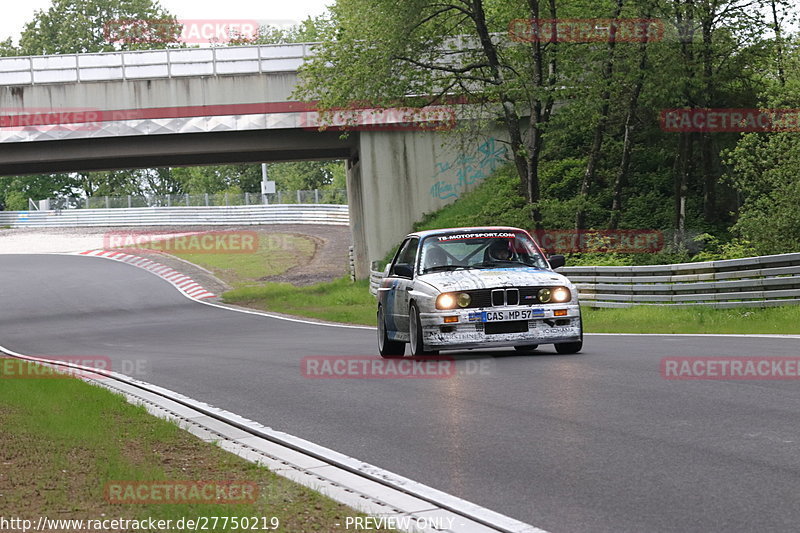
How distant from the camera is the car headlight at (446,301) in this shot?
13641 mm

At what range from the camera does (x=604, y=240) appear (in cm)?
3528

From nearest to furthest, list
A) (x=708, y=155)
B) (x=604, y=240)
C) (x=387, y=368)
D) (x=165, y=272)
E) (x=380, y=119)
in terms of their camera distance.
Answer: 1. (x=387, y=368)
2. (x=604, y=240)
3. (x=708, y=155)
4. (x=380, y=119)
5. (x=165, y=272)

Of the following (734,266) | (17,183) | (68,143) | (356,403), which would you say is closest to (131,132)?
(68,143)

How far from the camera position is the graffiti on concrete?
42812mm

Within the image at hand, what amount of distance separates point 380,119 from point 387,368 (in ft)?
90.6

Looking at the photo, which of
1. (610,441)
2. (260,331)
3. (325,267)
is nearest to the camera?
(610,441)

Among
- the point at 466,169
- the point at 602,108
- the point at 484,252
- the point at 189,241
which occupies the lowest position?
the point at 189,241

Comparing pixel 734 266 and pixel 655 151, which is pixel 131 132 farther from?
pixel 734 266

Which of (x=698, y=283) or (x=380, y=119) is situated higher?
(x=380, y=119)

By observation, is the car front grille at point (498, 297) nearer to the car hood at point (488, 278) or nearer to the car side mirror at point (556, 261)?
the car hood at point (488, 278)

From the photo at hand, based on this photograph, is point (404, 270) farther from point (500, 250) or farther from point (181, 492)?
point (181, 492)

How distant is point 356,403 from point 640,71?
2364 cm

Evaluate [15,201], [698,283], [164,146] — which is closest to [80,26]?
[15,201]

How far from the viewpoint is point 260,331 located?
88.6 ft
